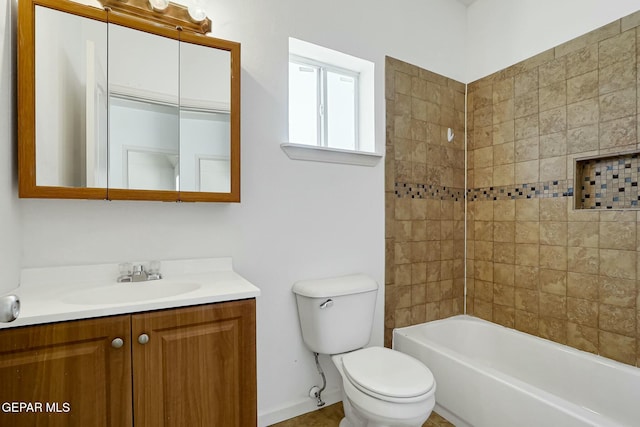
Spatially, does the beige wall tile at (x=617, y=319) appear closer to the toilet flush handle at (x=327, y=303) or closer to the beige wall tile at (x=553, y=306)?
the beige wall tile at (x=553, y=306)

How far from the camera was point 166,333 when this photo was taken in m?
1.08

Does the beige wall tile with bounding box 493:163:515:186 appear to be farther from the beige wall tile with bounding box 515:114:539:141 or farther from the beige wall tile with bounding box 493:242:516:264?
the beige wall tile with bounding box 493:242:516:264

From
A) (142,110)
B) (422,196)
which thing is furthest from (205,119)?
(422,196)

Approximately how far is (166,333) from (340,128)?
5.42 ft

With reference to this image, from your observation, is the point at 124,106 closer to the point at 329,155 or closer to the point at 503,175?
the point at 329,155

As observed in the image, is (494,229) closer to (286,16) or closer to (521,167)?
(521,167)

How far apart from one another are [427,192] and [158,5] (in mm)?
1906

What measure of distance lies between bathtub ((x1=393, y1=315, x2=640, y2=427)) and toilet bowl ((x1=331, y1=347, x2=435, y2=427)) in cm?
40

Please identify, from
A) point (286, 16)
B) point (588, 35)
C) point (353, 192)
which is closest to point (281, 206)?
point (353, 192)

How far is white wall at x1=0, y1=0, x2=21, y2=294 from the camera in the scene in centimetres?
108

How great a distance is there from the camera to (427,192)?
233 centimetres

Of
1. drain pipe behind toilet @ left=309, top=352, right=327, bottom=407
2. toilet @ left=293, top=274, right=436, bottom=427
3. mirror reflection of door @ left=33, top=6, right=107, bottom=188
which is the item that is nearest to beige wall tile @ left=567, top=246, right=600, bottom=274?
toilet @ left=293, top=274, right=436, bottom=427

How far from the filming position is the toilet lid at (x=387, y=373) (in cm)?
130

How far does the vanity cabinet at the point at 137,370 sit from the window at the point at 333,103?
1180mm
